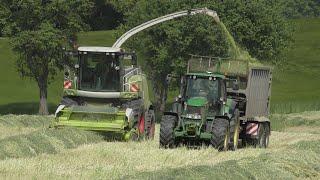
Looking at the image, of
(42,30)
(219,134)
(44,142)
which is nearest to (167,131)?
(219,134)

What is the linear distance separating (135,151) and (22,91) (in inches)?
1361

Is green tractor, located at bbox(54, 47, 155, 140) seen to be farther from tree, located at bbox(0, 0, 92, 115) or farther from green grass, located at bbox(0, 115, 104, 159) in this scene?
tree, located at bbox(0, 0, 92, 115)

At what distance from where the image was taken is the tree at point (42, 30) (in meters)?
37.4

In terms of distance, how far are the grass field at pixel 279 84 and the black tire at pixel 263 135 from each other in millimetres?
22437

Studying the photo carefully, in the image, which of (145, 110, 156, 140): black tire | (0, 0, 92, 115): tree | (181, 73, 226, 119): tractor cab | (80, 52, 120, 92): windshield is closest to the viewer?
(181, 73, 226, 119): tractor cab

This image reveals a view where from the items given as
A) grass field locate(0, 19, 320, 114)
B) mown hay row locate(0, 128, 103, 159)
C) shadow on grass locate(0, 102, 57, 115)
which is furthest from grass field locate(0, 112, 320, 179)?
grass field locate(0, 19, 320, 114)

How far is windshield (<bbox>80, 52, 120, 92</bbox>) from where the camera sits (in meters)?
21.1

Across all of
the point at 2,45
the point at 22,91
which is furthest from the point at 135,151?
the point at 2,45

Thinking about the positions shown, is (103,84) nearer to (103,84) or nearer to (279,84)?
(103,84)

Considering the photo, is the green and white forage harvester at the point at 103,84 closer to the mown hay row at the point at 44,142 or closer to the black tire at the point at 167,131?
the mown hay row at the point at 44,142

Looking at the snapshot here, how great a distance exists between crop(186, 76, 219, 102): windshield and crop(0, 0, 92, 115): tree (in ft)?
64.5

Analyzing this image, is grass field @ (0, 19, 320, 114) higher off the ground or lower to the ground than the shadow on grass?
higher

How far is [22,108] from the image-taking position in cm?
4516

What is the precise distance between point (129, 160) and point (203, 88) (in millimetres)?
4362
